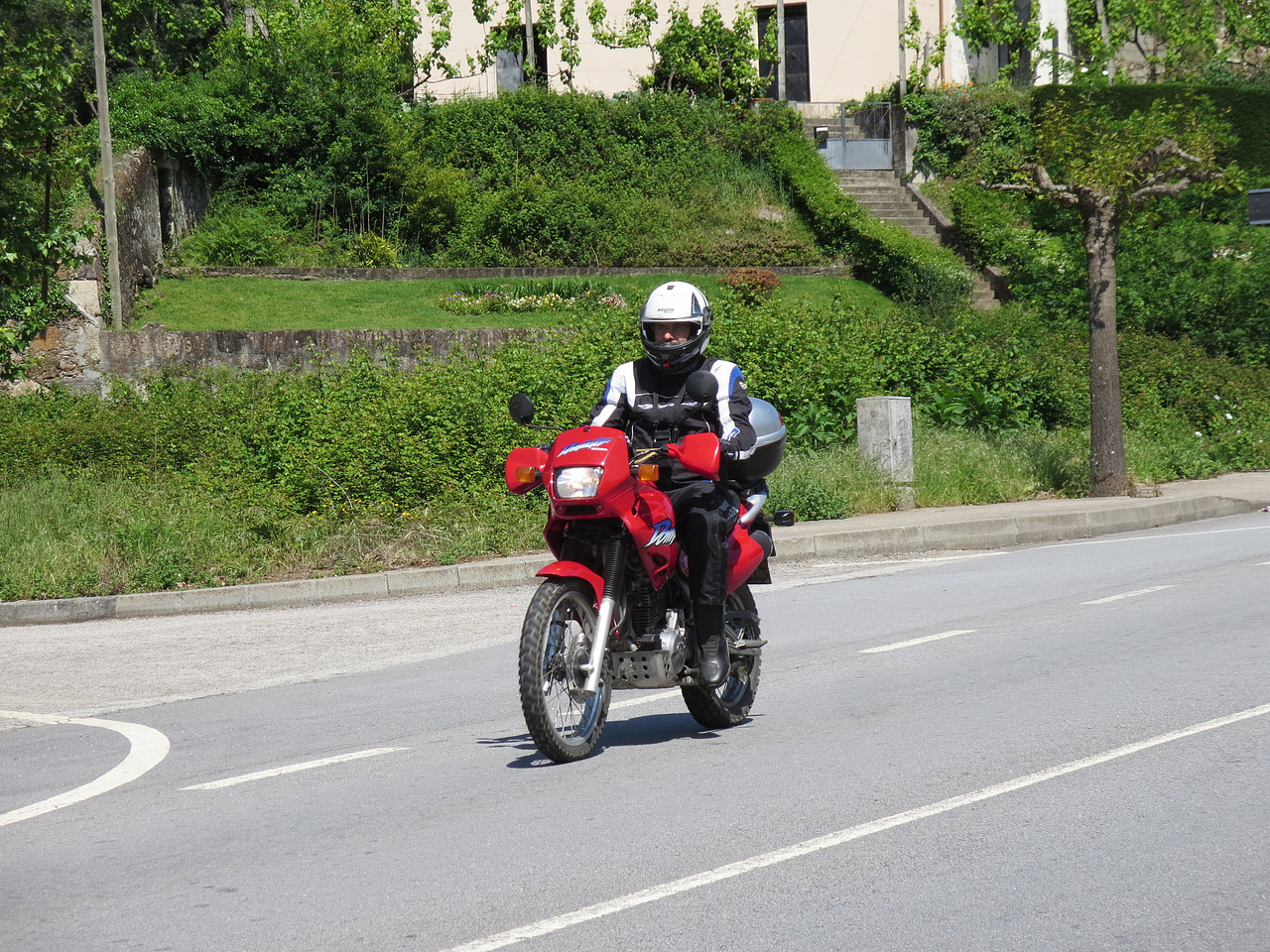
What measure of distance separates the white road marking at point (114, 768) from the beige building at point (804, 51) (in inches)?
1635

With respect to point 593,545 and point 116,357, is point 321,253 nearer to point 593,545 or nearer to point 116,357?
point 116,357

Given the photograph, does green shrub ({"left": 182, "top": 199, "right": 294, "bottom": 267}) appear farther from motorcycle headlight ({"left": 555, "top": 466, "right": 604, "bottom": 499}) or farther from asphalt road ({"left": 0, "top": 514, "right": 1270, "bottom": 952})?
motorcycle headlight ({"left": 555, "top": 466, "right": 604, "bottom": 499})

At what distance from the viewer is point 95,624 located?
12000mm

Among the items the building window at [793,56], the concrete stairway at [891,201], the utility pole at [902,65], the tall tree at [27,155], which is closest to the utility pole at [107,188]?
the tall tree at [27,155]

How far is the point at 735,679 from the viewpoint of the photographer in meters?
7.08

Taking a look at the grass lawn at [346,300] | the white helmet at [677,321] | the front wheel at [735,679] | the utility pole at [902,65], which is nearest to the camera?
the white helmet at [677,321]

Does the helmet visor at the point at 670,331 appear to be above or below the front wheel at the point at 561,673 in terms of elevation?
above

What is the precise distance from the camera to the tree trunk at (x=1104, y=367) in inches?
730

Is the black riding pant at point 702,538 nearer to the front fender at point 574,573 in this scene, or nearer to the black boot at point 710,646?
the black boot at point 710,646

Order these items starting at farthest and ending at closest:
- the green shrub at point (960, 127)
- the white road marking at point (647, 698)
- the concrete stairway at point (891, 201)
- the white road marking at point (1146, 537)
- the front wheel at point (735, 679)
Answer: the green shrub at point (960, 127) → the concrete stairway at point (891, 201) → the white road marking at point (1146, 537) → the white road marking at point (647, 698) → the front wheel at point (735, 679)

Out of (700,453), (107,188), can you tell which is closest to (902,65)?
(107,188)

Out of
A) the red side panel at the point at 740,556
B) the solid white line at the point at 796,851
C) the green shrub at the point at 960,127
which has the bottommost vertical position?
the solid white line at the point at 796,851

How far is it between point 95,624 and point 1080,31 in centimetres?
4382

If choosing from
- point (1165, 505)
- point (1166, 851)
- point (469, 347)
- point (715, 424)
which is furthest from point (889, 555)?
point (1166, 851)
